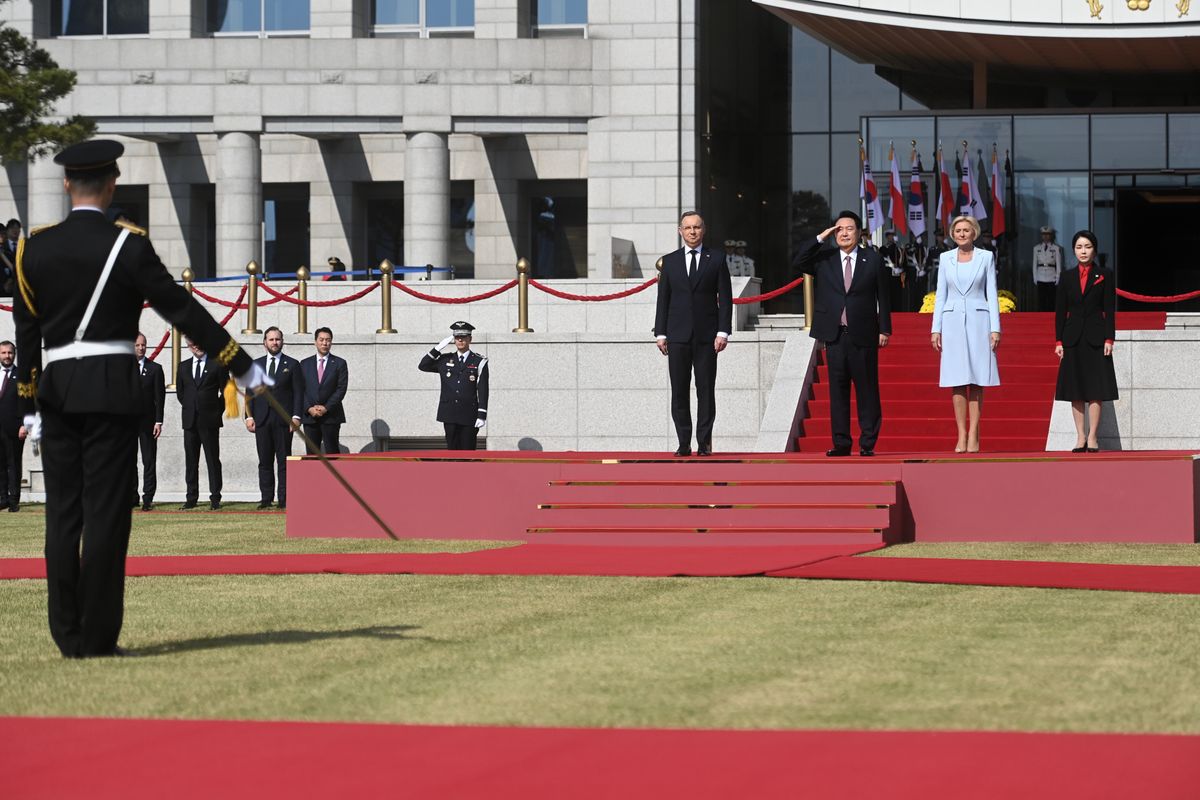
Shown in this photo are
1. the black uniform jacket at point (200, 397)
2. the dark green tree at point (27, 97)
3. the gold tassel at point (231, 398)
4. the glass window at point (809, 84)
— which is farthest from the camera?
the glass window at point (809, 84)

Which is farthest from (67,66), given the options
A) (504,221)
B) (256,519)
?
(256,519)

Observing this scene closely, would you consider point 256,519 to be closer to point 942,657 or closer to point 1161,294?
point 942,657

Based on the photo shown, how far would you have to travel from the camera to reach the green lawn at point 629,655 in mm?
5754

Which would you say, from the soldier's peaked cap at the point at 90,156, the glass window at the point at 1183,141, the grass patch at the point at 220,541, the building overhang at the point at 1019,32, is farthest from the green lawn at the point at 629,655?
the glass window at the point at 1183,141

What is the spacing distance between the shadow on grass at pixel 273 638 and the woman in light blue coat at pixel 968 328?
7.34 m

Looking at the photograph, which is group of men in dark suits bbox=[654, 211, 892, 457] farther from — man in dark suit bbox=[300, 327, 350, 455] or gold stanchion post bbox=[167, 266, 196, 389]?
gold stanchion post bbox=[167, 266, 196, 389]

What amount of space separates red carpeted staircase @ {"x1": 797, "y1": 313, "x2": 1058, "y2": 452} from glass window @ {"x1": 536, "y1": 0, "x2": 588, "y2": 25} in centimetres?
1553

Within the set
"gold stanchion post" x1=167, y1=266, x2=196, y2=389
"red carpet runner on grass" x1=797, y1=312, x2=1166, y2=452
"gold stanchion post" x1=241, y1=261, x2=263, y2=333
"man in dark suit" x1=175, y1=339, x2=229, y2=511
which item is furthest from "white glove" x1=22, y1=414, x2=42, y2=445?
"gold stanchion post" x1=241, y1=261, x2=263, y2=333

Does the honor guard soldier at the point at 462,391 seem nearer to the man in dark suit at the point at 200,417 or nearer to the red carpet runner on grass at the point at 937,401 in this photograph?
the man in dark suit at the point at 200,417

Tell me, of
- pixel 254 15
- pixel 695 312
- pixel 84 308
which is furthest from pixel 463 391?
pixel 254 15

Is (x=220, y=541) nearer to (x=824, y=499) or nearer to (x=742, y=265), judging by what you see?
(x=824, y=499)

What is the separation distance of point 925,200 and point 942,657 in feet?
89.9

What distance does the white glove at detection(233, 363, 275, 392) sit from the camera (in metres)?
7.42

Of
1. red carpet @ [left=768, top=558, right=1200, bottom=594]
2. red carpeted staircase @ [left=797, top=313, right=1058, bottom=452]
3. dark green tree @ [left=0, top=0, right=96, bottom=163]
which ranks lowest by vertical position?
red carpet @ [left=768, top=558, right=1200, bottom=594]
